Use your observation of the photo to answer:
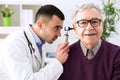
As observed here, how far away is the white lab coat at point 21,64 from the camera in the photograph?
1621 mm

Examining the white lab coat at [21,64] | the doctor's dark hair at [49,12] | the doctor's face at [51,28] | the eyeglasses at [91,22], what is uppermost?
the doctor's dark hair at [49,12]

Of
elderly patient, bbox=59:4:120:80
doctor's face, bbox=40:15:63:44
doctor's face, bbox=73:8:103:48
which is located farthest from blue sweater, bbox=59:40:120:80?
doctor's face, bbox=40:15:63:44

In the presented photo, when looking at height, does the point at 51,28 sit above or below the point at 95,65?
above

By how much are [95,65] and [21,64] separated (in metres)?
0.45

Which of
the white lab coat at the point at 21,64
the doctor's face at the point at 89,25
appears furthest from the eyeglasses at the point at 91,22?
the white lab coat at the point at 21,64

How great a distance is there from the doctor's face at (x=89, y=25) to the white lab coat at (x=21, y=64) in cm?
25

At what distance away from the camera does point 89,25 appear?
1598 millimetres

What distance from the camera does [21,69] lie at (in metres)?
1.62

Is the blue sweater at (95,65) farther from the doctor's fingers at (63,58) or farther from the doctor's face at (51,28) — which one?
the doctor's face at (51,28)

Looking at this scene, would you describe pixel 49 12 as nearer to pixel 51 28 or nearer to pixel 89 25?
pixel 51 28

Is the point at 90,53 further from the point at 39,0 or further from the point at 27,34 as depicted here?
the point at 39,0

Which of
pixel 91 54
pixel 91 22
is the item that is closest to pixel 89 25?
pixel 91 22

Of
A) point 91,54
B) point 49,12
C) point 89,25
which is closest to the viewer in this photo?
point 89,25

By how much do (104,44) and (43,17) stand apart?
19.5 inches
